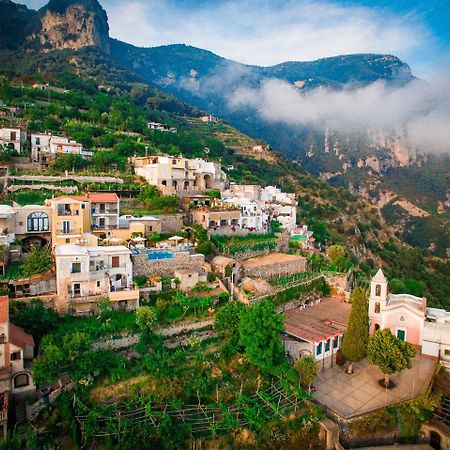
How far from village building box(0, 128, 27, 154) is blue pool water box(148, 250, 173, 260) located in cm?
2348

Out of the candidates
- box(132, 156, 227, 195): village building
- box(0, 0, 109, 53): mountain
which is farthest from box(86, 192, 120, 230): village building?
box(0, 0, 109, 53): mountain

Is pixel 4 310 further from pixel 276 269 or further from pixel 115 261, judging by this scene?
pixel 276 269

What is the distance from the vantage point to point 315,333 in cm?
2506

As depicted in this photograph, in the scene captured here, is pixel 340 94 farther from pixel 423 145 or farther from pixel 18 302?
pixel 18 302

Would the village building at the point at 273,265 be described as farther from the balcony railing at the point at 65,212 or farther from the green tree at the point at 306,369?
the balcony railing at the point at 65,212


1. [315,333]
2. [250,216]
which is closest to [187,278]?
[315,333]

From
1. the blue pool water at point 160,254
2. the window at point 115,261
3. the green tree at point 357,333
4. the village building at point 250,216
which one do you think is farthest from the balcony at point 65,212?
the green tree at point 357,333

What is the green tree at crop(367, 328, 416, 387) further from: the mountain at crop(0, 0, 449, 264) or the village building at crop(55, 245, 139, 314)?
the mountain at crop(0, 0, 449, 264)

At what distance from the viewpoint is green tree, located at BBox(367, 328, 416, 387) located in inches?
878

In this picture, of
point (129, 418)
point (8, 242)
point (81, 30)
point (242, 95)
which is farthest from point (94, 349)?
point (242, 95)

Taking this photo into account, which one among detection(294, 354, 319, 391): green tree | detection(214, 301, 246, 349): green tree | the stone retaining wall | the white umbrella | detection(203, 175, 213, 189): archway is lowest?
detection(294, 354, 319, 391): green tree

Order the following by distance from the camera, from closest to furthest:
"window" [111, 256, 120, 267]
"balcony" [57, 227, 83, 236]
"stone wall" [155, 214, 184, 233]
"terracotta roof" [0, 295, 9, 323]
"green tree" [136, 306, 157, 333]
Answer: "terracotta roof" [0, 295, 9, 323]
"green tree" [136, 306, 157, 333]
"window" [111, 256, 120, 267]
"balcony" [57, 227, 83, 236]
"stone wall" [155, 214, 184, 233]

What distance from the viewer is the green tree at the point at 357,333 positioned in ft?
78.7

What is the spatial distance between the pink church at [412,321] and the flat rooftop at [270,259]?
7406 millimetres
